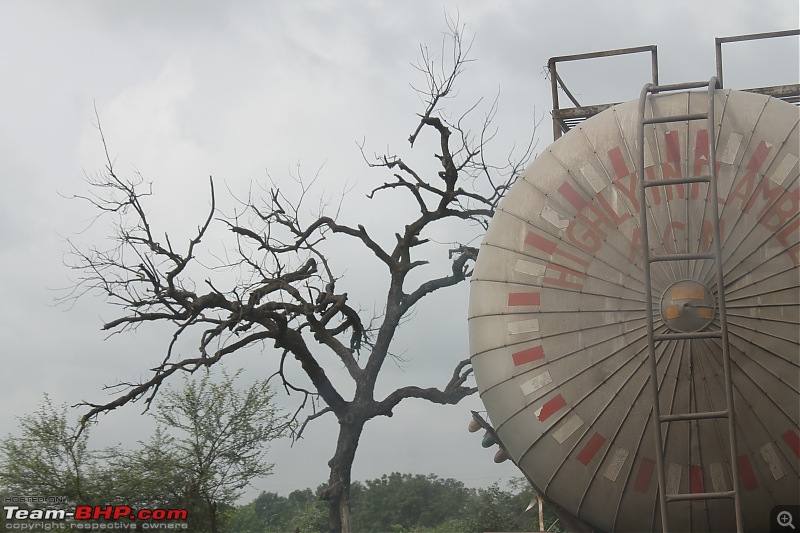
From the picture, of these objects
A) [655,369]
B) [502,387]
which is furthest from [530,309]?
[655,369]

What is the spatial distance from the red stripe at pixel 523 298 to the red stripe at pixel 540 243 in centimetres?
37

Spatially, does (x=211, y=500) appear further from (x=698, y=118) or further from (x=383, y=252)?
(x=698, y=118)

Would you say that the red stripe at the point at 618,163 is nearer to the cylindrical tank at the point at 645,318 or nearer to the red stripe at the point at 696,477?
the cylindrical tank at the point at 645,318

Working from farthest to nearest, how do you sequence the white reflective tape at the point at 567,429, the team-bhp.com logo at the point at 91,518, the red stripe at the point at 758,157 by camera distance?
the team-bhp.com logo at the point at 91,518
the white reflective tape at the point at 567,429
the red stripe at the point at 758,157

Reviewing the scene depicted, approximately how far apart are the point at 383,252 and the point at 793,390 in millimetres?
14481

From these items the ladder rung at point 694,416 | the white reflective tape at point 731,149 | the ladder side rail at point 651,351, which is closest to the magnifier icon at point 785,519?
the ladder side rail at point 651,351

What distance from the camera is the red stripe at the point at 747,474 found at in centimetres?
650

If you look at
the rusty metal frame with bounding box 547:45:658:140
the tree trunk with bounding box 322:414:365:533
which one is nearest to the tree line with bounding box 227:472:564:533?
the tree trunk with bounding box 322:414:365:533

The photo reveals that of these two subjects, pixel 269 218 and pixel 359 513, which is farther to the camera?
pixel 359 513

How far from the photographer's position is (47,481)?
54.3ft

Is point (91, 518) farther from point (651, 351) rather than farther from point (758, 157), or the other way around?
point (758, 157)

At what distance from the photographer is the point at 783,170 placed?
21.9 feet

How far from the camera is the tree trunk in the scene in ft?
61.8

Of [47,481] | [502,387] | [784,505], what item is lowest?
[784,505]
